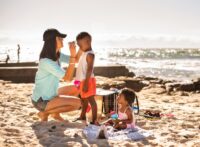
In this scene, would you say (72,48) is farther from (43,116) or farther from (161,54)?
(161,54)

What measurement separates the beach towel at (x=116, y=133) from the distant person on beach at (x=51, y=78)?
2.05 ft

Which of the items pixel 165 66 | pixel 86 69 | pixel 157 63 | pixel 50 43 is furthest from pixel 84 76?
pixel 157 63

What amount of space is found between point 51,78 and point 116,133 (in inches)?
53.5

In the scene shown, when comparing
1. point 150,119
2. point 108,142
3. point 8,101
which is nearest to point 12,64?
point 8,101

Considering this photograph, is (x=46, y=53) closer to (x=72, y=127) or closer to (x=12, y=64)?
(x=72, y=127)

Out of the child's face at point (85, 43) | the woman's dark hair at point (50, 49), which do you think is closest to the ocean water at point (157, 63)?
the child's face at point (85, 43)

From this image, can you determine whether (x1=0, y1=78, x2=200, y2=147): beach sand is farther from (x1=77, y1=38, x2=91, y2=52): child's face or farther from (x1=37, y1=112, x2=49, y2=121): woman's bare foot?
(x1=77, y1=38, x2=91, y2=52): child's face

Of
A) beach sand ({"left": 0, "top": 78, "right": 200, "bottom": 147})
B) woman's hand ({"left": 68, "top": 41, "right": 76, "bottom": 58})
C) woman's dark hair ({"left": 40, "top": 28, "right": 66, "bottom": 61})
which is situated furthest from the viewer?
woman's hand ({"left": 68, "top": 41, "right": 76, "bottom": 58})

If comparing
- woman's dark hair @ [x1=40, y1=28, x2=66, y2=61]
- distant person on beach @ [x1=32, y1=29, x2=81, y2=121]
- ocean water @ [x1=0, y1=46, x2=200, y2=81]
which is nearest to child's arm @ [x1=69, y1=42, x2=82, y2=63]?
distant person on beach @ [x1=32, y1=29, x2=81, y2=121]

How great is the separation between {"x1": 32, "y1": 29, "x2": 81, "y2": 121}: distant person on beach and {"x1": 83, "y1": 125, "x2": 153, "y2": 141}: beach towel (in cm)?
62

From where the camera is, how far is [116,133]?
209 inches

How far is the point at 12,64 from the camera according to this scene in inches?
797

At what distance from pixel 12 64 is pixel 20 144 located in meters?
16.1

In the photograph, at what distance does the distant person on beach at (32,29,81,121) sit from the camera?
18.1 feet
